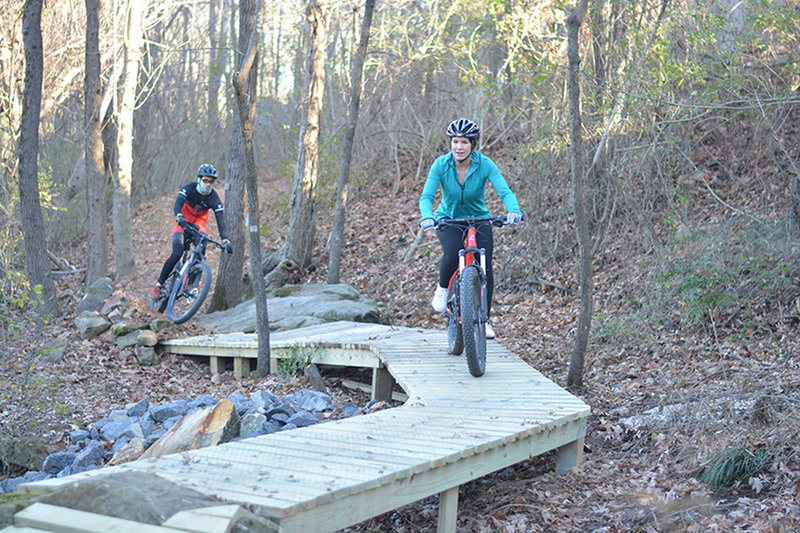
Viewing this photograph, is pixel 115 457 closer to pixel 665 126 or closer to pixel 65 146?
pixel 665 126

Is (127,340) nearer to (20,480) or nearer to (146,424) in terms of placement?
(146,424)

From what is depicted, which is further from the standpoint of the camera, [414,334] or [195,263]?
[195,263]

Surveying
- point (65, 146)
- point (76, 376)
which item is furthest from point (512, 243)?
point (65, 146)

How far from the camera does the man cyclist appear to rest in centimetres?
962

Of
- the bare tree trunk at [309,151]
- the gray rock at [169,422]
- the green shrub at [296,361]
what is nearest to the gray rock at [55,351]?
the gray rock at [169,422]

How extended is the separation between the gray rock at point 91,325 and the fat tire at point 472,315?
6.16m

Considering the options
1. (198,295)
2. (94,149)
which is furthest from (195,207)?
(94,149)

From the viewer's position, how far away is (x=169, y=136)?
933 inches

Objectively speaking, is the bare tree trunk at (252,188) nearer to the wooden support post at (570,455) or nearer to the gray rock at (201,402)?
the gray rock at (201,402)

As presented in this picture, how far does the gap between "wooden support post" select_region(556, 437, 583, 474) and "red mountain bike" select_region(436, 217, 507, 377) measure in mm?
1080

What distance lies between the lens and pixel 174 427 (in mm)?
5109

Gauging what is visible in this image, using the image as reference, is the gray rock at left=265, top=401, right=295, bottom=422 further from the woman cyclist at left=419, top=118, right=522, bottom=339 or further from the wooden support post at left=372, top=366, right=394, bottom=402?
the woman cyclist at left=419, top=118, right=522, bottom=339

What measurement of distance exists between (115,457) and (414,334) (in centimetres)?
368

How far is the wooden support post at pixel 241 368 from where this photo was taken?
8.95m
